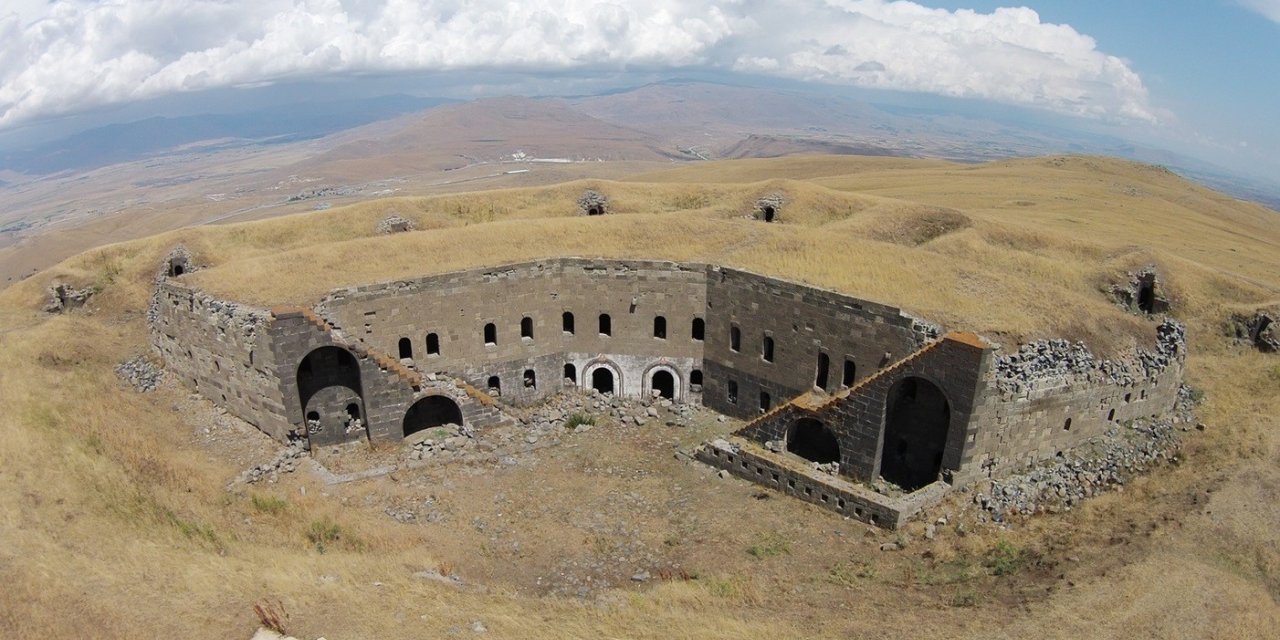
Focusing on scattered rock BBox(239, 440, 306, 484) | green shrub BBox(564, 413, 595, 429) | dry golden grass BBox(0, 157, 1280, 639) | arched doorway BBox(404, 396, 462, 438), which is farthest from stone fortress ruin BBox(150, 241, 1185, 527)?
green shrub BBox(564, 413, 595, 429)

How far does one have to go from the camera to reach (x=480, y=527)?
20984 millimetres

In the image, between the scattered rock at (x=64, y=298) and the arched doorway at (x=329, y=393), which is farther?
the scattered rock at (x=64, y=298)

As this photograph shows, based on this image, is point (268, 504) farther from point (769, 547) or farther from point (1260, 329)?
point (1260, 329)

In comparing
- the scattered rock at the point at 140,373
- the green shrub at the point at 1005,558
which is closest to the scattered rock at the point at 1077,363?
the green shrub at the point at 1005,558

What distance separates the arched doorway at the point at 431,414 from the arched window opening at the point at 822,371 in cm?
1352

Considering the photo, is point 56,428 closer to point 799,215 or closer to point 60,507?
point 60,507

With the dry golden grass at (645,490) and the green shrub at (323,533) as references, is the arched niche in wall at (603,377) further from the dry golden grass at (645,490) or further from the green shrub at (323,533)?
the green shrub at (323,533)

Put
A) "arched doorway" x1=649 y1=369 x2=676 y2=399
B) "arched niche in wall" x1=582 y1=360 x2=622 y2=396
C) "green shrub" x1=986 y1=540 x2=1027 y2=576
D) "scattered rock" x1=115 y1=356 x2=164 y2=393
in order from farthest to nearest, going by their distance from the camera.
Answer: "arched niche in wall" x1=582 y1=360 x2=622 y2=396 < "arched doorway" x1=649 y1=369 x2=676 y2=399 < "scattered rock" x1=115 y1=356 x2=164 y2=393 < "green shrub" x1=986 y1=540 x2=1027 y2=576

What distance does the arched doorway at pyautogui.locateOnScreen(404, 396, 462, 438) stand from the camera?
89.6 ft

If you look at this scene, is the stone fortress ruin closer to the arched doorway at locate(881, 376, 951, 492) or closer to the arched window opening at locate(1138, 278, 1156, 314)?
the arched doorway at locate(881, 376, 951, 492)

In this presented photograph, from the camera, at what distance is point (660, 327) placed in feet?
96.9

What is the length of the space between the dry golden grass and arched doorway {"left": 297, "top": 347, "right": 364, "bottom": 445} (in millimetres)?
2411

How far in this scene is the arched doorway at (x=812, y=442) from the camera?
2536 cm

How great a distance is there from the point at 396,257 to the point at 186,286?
7.57m
